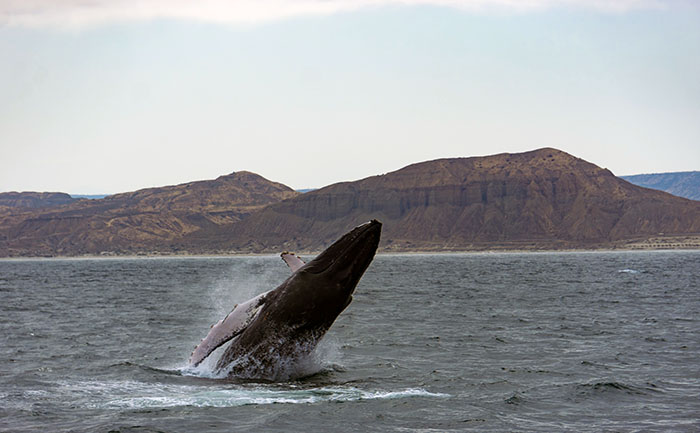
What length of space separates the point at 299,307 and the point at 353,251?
4.90 ft

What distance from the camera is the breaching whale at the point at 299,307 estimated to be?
43.8 ft

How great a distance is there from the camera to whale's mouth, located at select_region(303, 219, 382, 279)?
43.4ft

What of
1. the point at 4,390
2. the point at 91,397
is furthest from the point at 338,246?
the point at 4,390

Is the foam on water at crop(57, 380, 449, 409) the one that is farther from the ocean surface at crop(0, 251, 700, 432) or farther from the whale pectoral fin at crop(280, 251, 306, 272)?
the whale pectoral fin at crop(280, 251, 306, 272)

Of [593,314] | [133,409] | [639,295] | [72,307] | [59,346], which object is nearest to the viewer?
[133,409]

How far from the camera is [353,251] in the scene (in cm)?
1335

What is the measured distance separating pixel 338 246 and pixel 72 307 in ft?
108

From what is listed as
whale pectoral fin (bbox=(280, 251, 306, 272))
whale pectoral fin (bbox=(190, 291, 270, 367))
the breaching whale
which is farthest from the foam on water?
whale pectoral fin (bbox=(280, 251, 306, 272))

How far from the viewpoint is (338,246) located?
13.4m

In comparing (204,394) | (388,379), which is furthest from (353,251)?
(388,379)

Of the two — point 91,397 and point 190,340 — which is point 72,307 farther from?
point 91,397

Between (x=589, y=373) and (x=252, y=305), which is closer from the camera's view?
(x=252, y=305)

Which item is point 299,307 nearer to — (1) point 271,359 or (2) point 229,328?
(2) point 229,328

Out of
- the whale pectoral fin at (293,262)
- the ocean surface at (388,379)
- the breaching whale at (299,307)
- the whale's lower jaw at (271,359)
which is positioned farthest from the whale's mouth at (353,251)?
the ocean surface at (388,379)
